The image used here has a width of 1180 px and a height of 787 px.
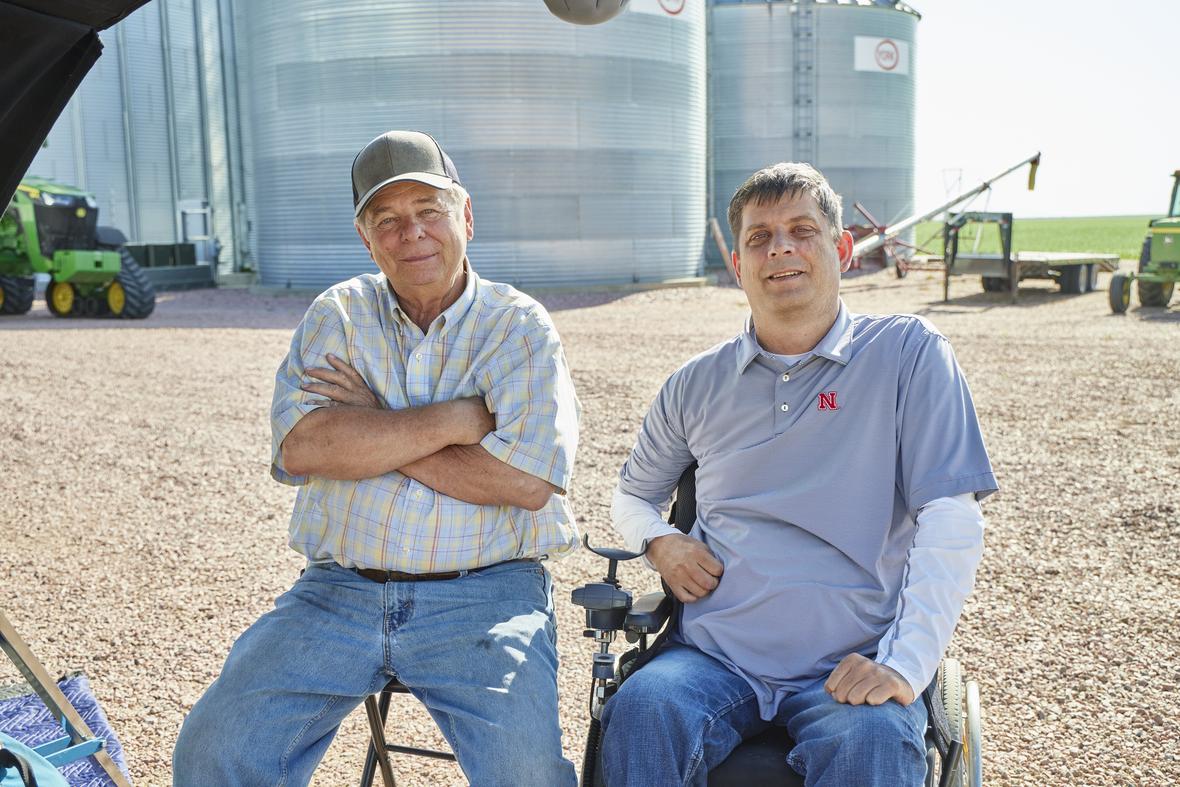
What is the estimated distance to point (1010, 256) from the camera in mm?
19672

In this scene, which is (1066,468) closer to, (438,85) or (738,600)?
(738,600)

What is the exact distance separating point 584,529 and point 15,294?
1382 centimetres

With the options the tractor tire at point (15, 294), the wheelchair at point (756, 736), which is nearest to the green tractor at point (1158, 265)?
the tractor tire at point (15, 294)

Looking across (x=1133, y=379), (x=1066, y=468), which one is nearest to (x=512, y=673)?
(x=1066, y=468)

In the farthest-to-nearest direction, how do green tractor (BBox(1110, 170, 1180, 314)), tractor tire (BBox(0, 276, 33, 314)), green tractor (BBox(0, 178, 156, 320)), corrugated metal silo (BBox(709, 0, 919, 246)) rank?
corrugated metal silo (BBox(709, 0, 919, 246))
tractor tire (BBox(0, 276, 33, 314))
green tractor (BBox(1110, 170, 1180, 314))
green tractor (BBox(0, 178, 156, 320))

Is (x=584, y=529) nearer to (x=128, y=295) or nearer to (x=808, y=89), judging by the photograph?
(x=128, y=295)

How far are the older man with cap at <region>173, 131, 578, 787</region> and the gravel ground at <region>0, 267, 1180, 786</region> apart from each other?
0.90 metres

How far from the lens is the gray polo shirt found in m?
2.54

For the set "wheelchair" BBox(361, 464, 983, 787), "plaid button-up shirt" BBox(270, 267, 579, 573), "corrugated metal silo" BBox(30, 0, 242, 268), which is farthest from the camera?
"corrugated metal silo" BBox(30, 0, 242, 268)

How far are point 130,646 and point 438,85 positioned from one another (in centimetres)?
1652

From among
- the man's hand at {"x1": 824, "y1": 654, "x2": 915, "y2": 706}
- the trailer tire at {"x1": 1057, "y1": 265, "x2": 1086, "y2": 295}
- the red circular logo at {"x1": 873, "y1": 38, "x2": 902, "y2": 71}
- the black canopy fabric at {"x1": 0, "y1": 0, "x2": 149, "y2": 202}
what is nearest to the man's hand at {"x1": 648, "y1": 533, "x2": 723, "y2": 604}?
the man's hand at {"x1": 824, "y1": 654, "x2": 915, "y2": 706}

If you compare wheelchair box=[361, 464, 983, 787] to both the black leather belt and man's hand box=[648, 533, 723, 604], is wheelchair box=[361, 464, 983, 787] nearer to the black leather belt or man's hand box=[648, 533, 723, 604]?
man's hand box=[648, 533, 723, 604]

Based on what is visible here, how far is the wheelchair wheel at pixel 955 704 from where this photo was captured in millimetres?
2521

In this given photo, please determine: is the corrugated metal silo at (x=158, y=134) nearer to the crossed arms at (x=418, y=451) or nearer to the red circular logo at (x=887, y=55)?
the red circular logo at (x=887, y=55)
